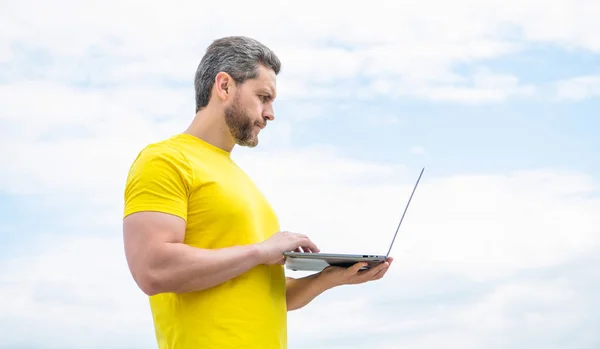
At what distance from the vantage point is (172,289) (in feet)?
9.62

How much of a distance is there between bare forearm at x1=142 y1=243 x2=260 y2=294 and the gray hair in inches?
29.2

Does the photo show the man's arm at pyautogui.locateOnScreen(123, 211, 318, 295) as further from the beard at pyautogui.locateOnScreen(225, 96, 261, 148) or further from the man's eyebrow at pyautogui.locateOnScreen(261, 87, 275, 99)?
the man's eyebrow at pyautogui.locateOnScreen(261, 87, 275, 99)

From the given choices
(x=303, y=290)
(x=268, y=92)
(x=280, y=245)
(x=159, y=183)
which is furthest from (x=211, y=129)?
(x=303, y=290)

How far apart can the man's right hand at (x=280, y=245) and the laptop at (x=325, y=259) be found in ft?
0.09

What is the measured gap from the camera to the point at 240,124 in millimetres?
3299

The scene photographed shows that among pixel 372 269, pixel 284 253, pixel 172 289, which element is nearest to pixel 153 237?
pixel 172 289

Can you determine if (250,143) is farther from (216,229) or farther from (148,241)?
(148,241)

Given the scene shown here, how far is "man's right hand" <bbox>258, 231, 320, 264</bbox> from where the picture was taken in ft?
9.94

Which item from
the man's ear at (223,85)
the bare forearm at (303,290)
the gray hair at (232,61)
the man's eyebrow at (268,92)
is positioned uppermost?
the gray hair at (232,61)

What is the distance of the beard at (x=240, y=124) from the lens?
328 cm

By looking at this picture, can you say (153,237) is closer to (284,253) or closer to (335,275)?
(284,253)

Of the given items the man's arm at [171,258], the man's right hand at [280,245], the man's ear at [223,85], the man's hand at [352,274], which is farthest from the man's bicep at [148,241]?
the man's hand at [352,274]

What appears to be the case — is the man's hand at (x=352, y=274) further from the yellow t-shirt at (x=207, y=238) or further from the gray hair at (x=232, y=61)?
the gray hair at (x=232, y=61)

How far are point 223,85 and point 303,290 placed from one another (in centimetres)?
97
